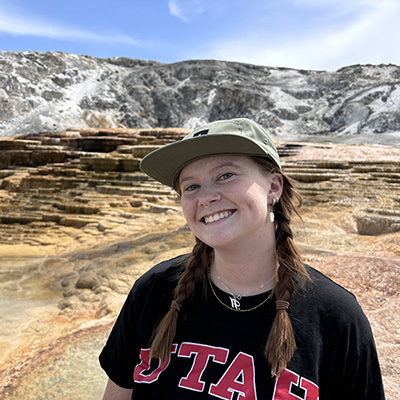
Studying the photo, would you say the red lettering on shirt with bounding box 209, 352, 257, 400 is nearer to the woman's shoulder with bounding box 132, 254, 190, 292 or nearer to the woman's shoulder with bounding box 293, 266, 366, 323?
the woman's shoulder with bounding box 293, 266, 366, 323

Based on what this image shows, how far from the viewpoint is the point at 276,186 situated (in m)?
1.28

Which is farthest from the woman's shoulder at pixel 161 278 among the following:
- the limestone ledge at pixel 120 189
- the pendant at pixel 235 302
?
the limestone ledge at pixel 120 189

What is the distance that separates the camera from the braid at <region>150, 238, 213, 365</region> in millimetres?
1099

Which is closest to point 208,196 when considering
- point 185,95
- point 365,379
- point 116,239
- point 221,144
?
point 221,144

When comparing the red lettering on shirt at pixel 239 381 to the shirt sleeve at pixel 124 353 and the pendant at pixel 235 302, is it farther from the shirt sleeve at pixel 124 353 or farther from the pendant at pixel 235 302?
the shirt sleeve at pixel 124 353

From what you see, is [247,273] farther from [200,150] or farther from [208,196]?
[200,150]

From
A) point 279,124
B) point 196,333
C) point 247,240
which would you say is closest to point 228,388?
point 196,333

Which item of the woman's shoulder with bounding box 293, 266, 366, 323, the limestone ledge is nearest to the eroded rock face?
the limestone ledge

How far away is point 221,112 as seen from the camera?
4912 cm

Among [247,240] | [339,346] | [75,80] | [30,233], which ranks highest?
[75,80]

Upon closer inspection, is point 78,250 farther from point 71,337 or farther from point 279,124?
point 279,124

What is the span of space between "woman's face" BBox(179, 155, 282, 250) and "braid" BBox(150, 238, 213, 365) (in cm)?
16

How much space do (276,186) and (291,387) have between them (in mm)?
650

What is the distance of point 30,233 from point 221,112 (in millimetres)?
42204
